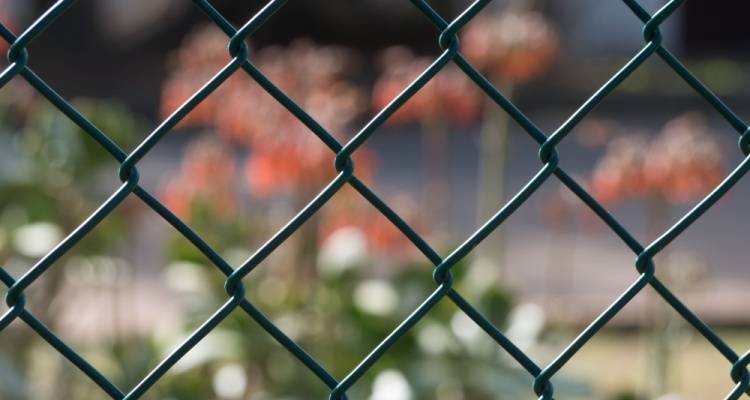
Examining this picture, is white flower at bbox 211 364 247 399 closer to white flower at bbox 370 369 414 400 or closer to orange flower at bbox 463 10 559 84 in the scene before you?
white flower at bbox 370 369 414 400

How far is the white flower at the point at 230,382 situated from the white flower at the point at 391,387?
42 centimetres

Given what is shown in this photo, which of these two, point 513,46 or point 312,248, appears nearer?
point 312,248

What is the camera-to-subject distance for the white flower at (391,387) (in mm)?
3420

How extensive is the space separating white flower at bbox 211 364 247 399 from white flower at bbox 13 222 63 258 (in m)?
0.56

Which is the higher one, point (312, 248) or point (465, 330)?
point (312, 248)

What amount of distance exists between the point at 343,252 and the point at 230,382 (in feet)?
1.61

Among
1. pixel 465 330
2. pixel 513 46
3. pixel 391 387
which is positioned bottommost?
pixel 391 387

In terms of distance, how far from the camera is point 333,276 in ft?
12.9

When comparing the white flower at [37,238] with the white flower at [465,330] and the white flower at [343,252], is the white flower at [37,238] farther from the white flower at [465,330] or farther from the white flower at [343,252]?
the white flower at [465,330]

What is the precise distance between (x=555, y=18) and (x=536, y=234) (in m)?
7.28

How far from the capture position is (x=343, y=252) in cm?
400

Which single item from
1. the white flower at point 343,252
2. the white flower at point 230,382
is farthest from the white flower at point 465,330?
the white flower at point 230,382

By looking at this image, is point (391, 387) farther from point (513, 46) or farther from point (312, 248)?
point (513, 46)

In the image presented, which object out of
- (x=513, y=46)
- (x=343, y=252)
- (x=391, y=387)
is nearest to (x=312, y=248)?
(x=343, y=252)
